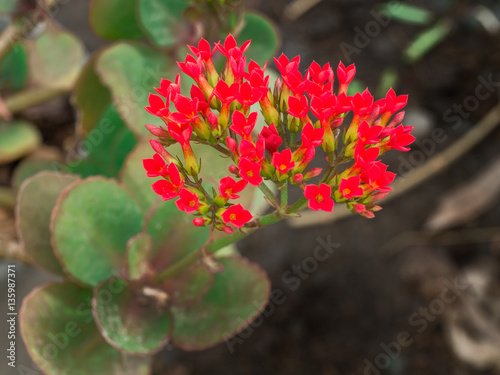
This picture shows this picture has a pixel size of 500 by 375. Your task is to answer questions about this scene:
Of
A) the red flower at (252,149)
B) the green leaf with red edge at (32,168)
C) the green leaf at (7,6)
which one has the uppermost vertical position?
the red flower at (252,149)

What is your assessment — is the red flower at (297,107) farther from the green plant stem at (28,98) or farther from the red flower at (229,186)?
A: the green plant stem at (28,98)

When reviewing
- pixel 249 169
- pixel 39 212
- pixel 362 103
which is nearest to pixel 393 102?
pixel 362 103

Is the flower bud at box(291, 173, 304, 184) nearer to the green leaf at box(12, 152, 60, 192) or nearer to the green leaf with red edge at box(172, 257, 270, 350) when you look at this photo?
the green leaf with red edge at box(172, 257, 270, 350)

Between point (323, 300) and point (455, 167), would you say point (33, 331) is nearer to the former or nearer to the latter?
point (323, 300)

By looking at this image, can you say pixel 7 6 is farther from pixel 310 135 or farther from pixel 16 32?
pixel 310 135

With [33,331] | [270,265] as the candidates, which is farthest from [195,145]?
[270,265]

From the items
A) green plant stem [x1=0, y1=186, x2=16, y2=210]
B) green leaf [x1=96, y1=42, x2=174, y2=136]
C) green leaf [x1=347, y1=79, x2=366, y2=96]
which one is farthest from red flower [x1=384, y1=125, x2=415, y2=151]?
green leaf [x1=347, y1=79, x2=366, y2=96]

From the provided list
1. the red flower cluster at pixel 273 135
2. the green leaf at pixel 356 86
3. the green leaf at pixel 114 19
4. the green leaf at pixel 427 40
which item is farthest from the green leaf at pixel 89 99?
the green leaf at pixel 427 40
